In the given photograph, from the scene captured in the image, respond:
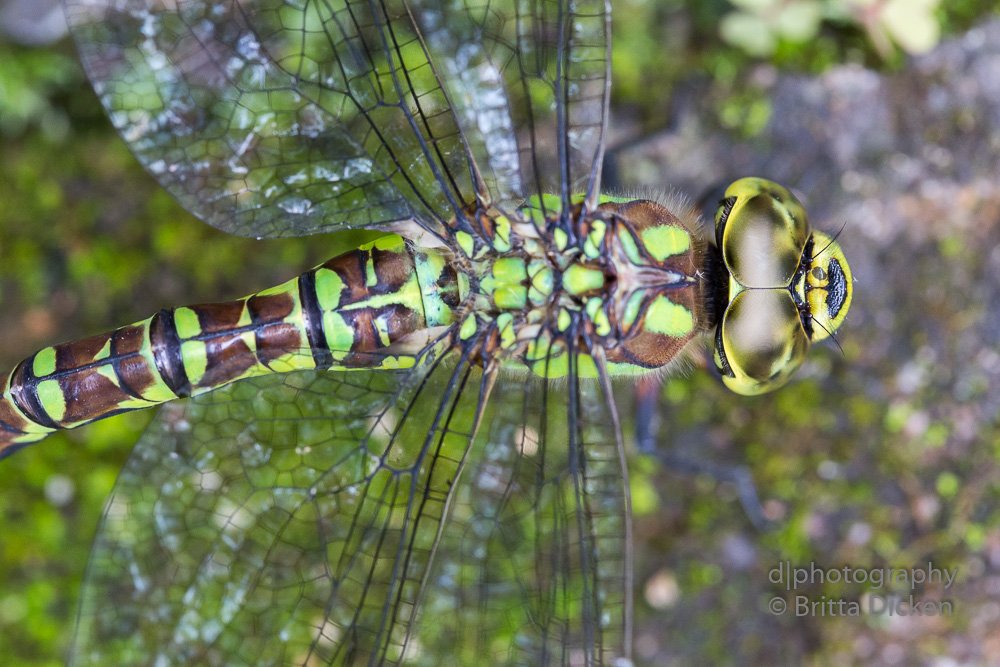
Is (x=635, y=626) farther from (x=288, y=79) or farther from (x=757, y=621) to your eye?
(x=288, y=79)

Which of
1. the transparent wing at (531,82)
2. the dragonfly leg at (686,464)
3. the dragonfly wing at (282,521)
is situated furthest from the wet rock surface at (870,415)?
the dragonfly wing at (282,521)

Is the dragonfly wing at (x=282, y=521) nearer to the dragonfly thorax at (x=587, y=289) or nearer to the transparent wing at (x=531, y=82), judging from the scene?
the dragonfly thorax at (x=587, y=289)

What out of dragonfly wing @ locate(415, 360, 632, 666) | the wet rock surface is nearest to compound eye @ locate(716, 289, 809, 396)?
dragonfly wing @ locate(415, 360, 632, 666)

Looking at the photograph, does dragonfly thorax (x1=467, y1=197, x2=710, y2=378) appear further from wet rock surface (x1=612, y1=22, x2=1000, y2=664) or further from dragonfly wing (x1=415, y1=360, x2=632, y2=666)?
wet rock surface (x1=612, y1=22, x2=1000, y2=664)

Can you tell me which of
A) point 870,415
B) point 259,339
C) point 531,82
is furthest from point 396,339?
point 870,415

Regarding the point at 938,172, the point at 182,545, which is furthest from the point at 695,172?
the point at 182,545

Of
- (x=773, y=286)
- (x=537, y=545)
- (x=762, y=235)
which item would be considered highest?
(x=762, y=235)

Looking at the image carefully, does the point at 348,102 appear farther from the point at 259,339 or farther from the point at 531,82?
the point at 259,339
